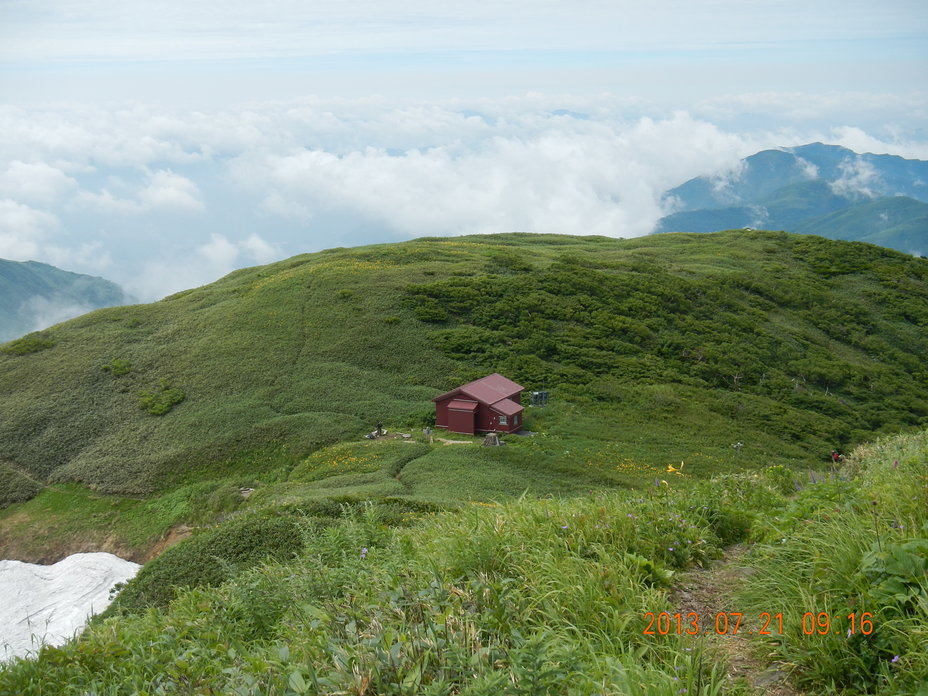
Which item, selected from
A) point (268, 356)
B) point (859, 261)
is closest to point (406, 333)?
point (268, 356)

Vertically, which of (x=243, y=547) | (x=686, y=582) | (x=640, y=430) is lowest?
(x=640, y=430)

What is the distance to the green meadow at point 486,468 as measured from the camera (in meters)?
5.09

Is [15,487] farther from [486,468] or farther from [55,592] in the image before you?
[486,468]

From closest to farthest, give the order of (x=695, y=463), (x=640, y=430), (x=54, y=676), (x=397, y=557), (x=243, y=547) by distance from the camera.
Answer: (x=54, y=676) < (x=397, y=557) < (x=243, y=547) < (x=695, y=463) < (x=640, y=430)

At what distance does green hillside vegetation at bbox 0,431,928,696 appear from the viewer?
182 inches

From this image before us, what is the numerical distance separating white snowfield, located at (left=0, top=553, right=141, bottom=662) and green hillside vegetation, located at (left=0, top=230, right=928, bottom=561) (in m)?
3.01

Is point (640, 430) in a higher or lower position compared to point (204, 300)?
lower

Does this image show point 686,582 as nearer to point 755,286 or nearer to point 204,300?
point 204,300

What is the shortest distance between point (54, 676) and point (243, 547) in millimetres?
9237

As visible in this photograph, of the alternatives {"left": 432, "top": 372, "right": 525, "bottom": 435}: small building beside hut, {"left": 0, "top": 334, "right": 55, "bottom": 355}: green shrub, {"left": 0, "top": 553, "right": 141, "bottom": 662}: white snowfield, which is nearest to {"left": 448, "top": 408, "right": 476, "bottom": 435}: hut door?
{"left": 432, "top": 372, "right": 525, "bottom": 435}: small building beside hut

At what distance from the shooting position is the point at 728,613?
5.92 m

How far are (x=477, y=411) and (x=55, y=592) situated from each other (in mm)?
22087

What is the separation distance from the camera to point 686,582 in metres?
6.55
